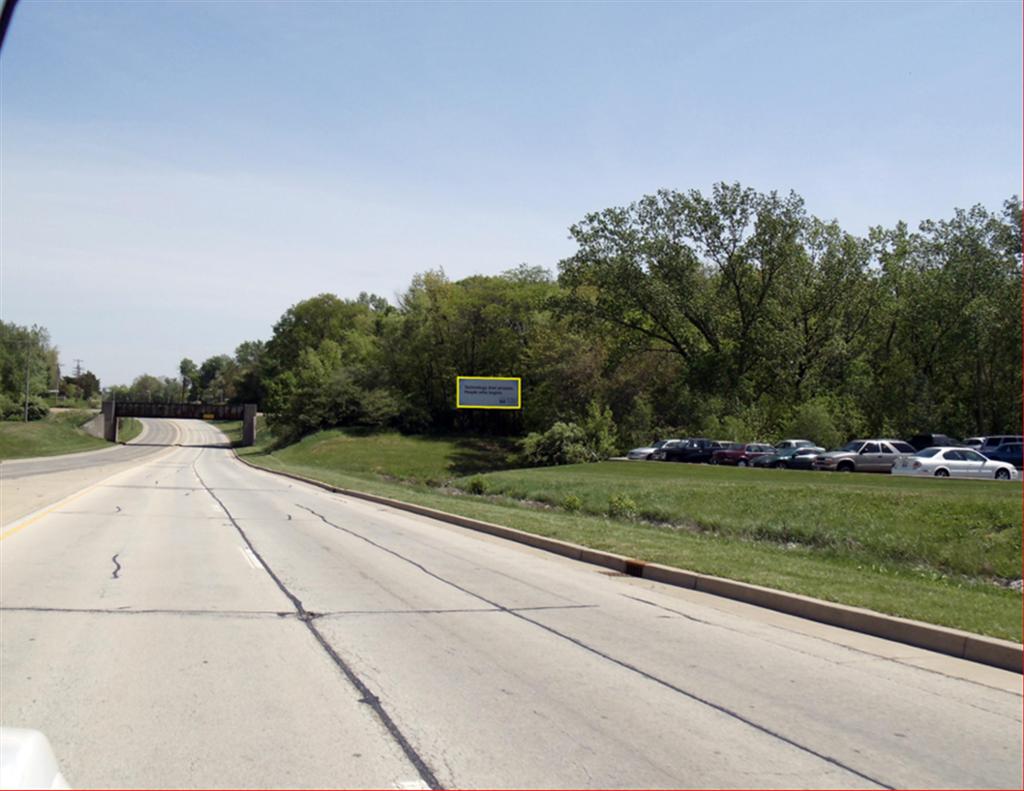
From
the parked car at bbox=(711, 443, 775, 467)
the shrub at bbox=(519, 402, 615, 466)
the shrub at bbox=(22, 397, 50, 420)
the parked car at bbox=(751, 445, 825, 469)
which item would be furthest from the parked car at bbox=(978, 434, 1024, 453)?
the shrub at bbox=(22, 397, 50, 420)

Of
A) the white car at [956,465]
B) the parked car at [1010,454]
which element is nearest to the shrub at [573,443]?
the parked car at [1010,454]

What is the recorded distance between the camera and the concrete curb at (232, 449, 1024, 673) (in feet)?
27.7

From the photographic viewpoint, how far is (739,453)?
2114 inches

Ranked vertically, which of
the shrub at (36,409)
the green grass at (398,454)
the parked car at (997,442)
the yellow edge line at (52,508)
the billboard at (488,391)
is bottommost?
the green grass at (398,454)

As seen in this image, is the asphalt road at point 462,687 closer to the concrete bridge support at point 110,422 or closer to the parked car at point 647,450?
the parked car at point 647,450

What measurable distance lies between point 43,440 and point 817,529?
8749 centimetres

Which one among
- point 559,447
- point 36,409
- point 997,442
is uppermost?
point 36,409

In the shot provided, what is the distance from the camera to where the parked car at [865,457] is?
44.3m

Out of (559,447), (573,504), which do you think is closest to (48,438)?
(559,447)

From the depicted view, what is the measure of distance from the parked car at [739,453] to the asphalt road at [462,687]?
1630 inches

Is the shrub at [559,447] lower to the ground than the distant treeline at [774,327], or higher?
lower

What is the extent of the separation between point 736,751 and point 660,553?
9.60 meters

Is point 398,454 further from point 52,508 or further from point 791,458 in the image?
point 52,508

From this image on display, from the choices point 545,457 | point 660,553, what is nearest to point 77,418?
point 545,457
